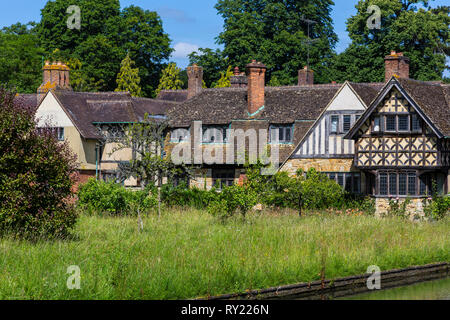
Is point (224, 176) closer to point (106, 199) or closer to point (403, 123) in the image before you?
point (403, 123)

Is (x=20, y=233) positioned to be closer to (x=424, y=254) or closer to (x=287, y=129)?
(x=424, y=254)

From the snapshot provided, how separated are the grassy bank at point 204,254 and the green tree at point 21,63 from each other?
33692 mm

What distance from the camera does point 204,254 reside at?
61.4 feet

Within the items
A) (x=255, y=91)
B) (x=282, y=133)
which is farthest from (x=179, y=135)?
(x=282, y=133)

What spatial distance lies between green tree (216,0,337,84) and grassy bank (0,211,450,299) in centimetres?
3365

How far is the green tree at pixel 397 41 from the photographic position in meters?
53.3

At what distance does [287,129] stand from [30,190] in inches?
837

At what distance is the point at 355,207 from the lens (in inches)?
1252

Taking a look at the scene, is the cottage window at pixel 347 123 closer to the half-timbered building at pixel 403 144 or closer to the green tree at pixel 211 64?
the half-timbered building at pixel 403 144

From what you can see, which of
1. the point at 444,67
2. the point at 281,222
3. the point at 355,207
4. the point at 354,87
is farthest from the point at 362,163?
the point at 444,67

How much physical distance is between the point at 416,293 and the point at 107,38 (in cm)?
4877

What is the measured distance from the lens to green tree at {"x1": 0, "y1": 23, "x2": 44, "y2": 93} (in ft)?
187

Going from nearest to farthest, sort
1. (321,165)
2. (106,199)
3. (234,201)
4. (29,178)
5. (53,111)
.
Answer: (29,178)
(234,201)
(106,199)
(321,165)
(53,111)

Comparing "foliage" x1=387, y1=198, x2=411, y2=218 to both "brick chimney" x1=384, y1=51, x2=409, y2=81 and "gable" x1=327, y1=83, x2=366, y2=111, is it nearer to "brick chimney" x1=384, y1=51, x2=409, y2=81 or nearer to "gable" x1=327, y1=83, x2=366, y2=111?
"gable" x1=327, y1=83, x2=366, y2=111
